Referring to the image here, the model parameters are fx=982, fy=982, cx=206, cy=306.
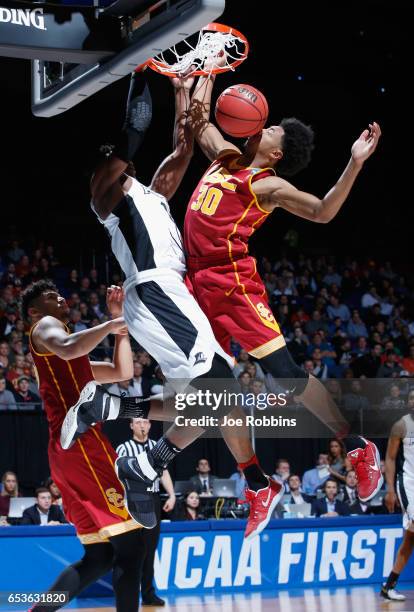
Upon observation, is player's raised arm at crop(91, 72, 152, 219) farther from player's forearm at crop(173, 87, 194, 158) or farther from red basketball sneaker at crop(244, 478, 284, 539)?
red basketball sneaker at crop(244, 478, 284, 539)

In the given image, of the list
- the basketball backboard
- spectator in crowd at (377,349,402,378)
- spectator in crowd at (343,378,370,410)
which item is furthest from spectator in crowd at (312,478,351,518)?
the basketball backboard

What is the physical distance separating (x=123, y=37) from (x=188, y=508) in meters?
7.54

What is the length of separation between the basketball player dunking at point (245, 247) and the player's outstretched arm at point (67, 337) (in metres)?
0.50

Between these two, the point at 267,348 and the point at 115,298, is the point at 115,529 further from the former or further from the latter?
the point at 267,348

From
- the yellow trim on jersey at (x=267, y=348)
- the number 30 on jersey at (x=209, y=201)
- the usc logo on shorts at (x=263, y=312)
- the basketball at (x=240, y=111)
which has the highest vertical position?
the basketball at (x=240, y=111)

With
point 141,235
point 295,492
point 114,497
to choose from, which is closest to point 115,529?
point 114,497

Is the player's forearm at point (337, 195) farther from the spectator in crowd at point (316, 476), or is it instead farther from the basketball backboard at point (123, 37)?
the spectator in crowd at point (316, 476)

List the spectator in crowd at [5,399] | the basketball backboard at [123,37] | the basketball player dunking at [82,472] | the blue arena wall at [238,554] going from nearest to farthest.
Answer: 1. the basketball backboard at [123,37]
2. the basketball player dunking at [82,472]
3. the blue arena wall at [238,554]
4. the spectator in crowd at [5,399]

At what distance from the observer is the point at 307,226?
22.0 m

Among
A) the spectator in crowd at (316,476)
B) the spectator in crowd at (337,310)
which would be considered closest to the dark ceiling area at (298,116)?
the spectator in crowd at (337,310)

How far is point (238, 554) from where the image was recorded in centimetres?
1074

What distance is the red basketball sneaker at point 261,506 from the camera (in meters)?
5.12

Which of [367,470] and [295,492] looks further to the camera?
[295,492]

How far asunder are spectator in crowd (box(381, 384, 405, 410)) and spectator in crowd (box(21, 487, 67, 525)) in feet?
16.7
